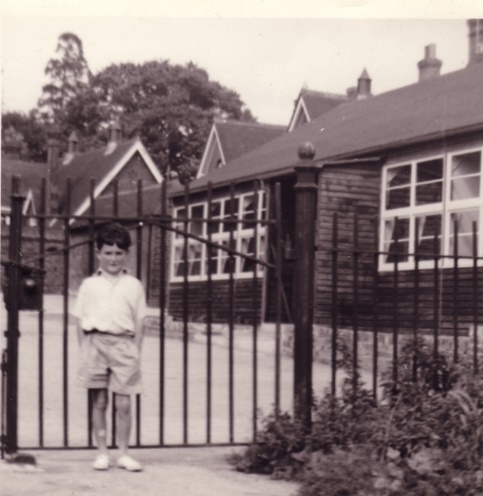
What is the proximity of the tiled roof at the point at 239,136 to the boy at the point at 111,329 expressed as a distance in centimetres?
2411

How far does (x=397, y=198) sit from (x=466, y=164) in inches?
68.2

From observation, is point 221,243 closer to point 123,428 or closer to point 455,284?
point 455,284

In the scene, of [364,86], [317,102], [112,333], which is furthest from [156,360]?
[364,86]

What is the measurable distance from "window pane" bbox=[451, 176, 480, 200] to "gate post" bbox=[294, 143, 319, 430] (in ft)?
25.9

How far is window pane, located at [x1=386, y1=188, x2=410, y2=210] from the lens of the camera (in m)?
13.9

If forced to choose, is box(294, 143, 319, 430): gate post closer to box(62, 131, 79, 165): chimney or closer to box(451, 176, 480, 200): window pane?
box(451, 176, 480, 200): window pane

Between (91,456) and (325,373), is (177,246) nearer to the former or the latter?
(325,373)

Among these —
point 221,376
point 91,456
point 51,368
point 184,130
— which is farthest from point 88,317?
point 184,130

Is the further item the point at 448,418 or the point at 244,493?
the point at 448,418

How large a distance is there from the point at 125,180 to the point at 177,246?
15.0 m

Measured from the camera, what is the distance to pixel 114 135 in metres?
29.3

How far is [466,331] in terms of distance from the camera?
38.2 feet

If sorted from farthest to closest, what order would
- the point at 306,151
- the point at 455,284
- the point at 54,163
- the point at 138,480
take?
1. the point at 54,163
2. the point at 455,284
3. the point at 306,151
4. the point at 138,480

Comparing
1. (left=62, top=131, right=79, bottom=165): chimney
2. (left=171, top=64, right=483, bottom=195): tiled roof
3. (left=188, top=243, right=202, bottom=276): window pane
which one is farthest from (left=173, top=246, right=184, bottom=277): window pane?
(left=62, top=131, right=79, bottom=165): chimney
